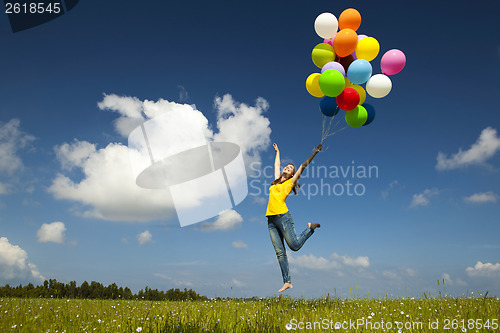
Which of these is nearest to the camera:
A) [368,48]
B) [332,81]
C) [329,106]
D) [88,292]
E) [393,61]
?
[332,81]

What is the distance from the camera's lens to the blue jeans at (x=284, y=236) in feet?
26.1

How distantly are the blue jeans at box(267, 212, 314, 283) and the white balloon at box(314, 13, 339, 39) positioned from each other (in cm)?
450

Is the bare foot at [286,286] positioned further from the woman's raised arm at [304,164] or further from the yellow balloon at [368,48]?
the yellow balloon at [368,48]

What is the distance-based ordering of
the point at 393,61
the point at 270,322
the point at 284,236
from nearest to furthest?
the point at 270,322
the point at 284,236
the point at 393,61

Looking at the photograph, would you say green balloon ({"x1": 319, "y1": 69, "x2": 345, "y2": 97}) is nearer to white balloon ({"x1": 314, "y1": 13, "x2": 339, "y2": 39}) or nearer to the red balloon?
the red balloon

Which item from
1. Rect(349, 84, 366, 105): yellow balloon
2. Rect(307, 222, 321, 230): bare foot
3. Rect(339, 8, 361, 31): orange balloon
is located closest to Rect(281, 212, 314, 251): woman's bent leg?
Rect(307, 222, 321, 230): bare foot

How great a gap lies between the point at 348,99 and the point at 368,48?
1295mm

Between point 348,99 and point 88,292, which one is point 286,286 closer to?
point 348,99

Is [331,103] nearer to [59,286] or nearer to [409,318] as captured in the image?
[409,318]

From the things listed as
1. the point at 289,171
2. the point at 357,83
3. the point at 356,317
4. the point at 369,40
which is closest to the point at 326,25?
the point at 369,40

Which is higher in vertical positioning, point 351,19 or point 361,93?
point 351,19

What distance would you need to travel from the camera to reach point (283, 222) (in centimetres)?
794

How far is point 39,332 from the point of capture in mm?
4387

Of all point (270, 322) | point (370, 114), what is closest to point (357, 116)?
point (370, 114)
